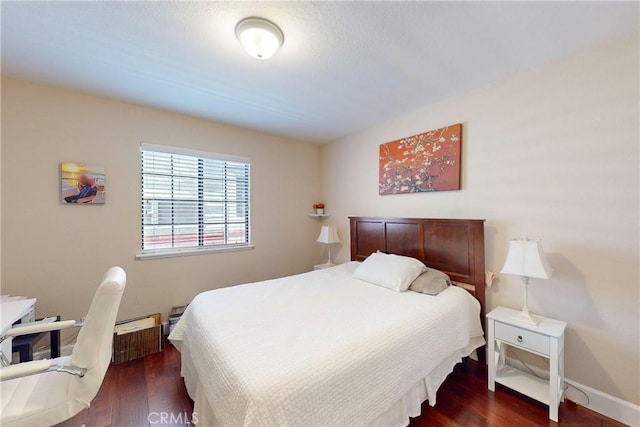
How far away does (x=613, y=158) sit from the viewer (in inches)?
65.4

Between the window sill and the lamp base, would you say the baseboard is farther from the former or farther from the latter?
the window sill

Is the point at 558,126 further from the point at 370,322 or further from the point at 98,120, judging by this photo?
the point at 98,120

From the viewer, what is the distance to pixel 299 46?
170cm

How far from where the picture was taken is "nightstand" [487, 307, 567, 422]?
1.62 metres

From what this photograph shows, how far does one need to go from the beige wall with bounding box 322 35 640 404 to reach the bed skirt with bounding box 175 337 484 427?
857 mm

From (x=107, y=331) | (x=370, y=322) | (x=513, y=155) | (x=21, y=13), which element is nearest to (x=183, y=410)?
(x=107, y=331)

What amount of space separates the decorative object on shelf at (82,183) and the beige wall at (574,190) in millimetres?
Result: 3483

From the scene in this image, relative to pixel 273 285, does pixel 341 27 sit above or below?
above

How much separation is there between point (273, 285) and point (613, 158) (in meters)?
2.67

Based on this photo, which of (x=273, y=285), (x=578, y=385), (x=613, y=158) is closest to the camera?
(x=613, y=158)

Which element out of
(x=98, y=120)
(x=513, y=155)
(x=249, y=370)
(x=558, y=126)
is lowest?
(x=249, y=370)

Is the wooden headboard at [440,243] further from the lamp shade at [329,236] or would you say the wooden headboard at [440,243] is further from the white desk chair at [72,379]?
the white desk chair at [72,379]

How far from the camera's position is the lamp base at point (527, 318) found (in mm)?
1776

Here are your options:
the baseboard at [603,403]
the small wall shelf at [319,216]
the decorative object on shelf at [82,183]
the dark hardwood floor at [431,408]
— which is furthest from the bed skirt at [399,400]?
the small wall shelf at [319,216]
